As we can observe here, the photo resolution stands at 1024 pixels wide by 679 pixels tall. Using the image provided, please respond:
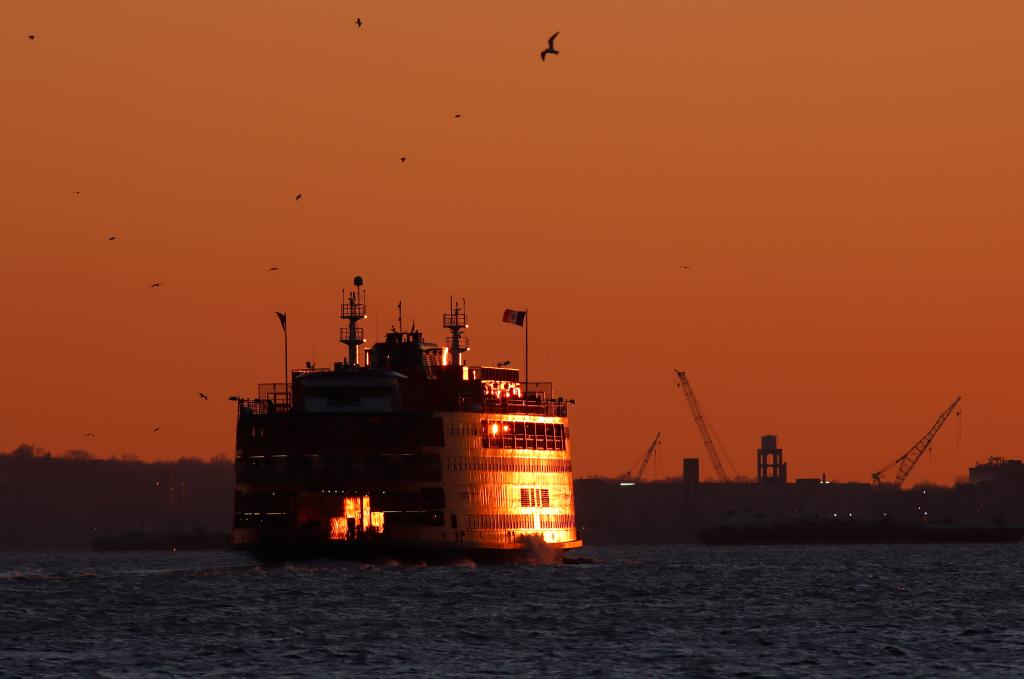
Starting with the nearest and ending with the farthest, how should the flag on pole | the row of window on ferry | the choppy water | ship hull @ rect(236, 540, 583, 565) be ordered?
1. the choppy water
2. ship hull @ rect(236, 540, 583, 565)
3. the row of window on ferry
4. the flag on pole

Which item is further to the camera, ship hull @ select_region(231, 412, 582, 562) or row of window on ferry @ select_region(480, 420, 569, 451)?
row of window on ferry @ select_region(480, 420, 569, 451)

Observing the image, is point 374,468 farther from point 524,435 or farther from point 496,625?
point 496,625

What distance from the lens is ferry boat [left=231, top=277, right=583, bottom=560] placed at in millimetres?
131250

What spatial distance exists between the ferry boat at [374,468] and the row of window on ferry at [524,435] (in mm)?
211

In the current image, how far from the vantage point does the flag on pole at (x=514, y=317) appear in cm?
16775

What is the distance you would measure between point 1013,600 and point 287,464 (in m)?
44.1

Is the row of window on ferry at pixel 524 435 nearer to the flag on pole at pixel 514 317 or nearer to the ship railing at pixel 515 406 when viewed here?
the ship railing at pixel 515 406

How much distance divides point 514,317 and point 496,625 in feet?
238

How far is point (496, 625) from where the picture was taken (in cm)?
9731

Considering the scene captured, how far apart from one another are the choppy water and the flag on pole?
88.4 feet

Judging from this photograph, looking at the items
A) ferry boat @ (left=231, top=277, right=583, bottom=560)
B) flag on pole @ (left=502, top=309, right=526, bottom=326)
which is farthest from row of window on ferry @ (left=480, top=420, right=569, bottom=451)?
flag on pole @ (left=502, top=309, right=526, bottom=326)

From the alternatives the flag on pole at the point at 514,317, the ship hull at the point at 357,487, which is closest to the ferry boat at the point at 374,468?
the ship hull at the point at 357,487

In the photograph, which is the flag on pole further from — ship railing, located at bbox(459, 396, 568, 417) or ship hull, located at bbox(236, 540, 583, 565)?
ship hull, located at bbox(236, 540, 583, 565)

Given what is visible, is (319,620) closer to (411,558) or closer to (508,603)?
(508,603)
